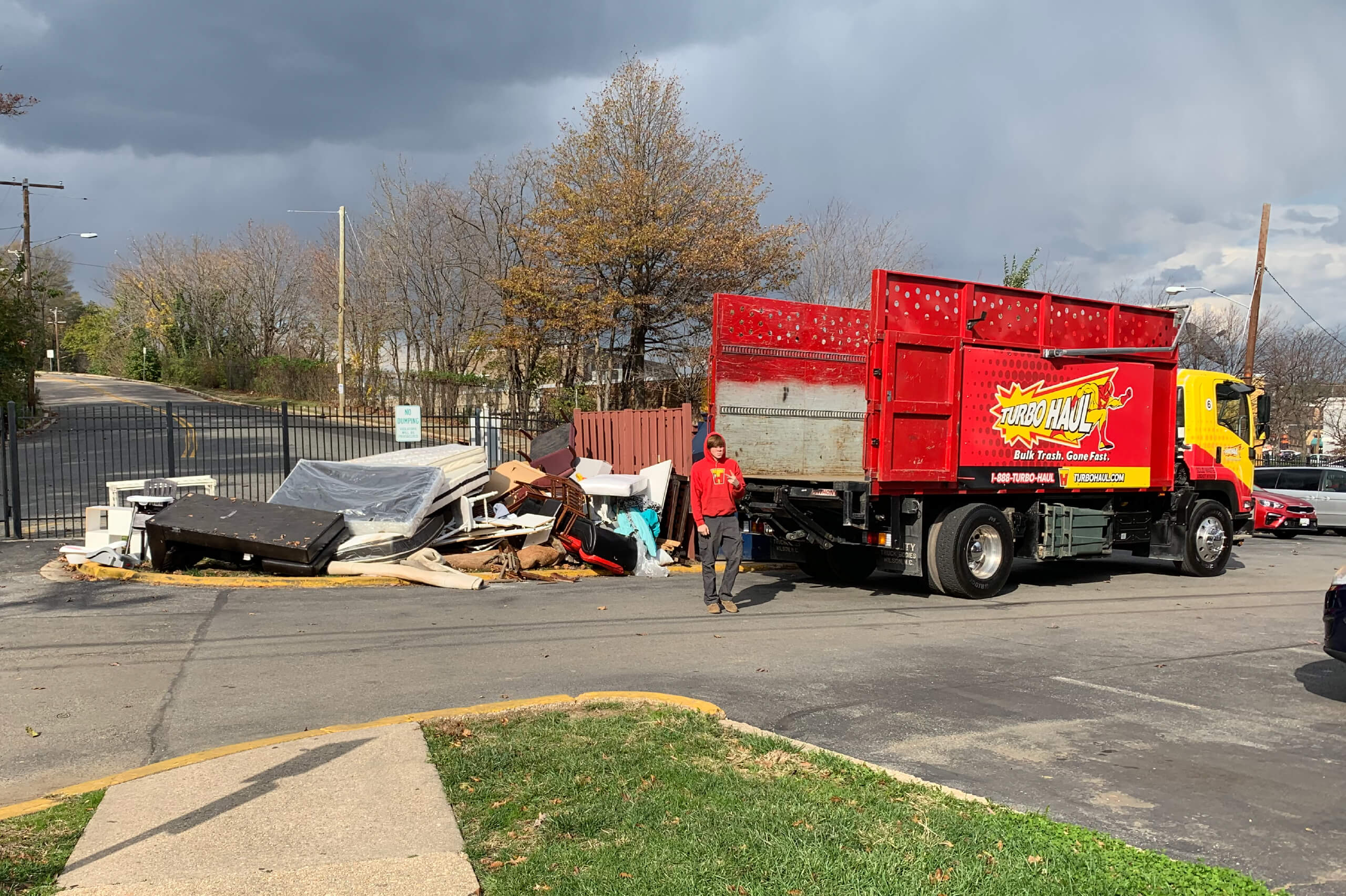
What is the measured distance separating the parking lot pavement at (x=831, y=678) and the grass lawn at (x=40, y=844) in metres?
0.51

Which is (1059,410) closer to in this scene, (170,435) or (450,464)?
(450,464)

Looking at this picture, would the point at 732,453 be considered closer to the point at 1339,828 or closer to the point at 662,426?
the point at 662,426

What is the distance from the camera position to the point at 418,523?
12.9m

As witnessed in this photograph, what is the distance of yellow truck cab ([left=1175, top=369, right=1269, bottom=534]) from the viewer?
14508 mm

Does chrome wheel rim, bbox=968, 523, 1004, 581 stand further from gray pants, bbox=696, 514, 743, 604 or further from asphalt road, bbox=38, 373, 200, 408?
asphalt road, bbox=38, 373, 200, 408

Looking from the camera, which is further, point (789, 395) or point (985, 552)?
point (985, 552)

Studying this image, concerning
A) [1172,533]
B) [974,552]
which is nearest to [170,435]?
[974,552]

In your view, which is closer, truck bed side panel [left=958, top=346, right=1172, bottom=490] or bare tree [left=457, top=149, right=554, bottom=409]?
truck bed side panel [left=958, top=346, right=1172, bottom=490]

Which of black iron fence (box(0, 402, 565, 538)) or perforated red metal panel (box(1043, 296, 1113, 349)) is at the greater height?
perforated red metal panel (box(1043, 296, 1113, 349))

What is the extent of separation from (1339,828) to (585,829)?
3503 millimetres

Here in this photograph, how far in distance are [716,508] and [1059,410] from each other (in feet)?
15.6

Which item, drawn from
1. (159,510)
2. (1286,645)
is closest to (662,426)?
(159,510)

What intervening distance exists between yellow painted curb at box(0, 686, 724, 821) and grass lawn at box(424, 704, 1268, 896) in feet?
1.88

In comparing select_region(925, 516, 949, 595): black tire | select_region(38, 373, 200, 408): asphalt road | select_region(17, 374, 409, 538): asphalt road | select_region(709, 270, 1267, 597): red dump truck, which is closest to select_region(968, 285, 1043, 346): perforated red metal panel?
select_region(709, 270, 1267, 597): red dump truck
